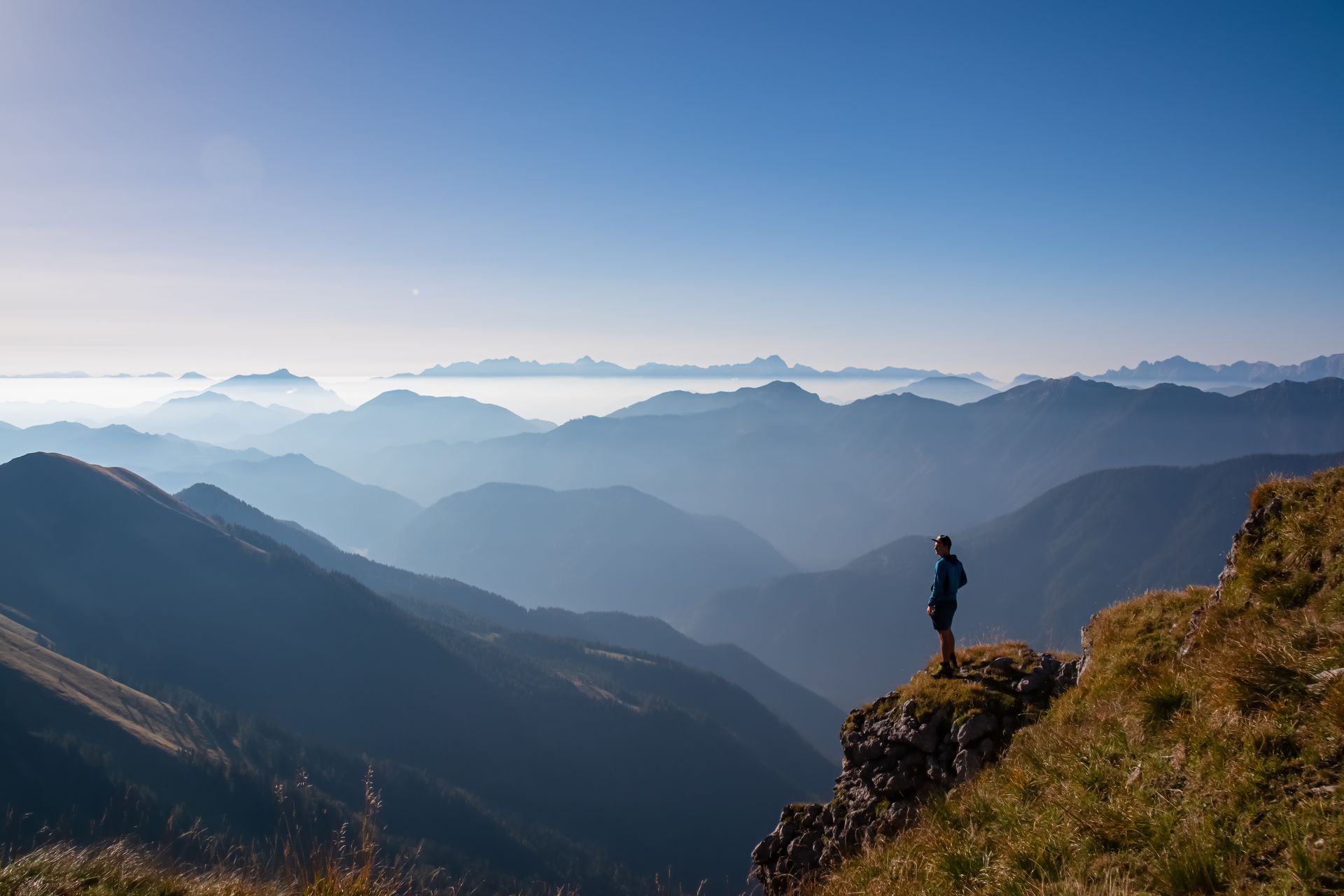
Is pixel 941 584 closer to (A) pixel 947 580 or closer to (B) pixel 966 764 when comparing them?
(A) pixel 947 580

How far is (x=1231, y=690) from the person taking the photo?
7.65m

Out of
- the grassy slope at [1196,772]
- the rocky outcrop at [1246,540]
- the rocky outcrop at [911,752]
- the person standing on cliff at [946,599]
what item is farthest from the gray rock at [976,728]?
the rocky outcrop at [1246,540]

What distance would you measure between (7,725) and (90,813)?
109 ft

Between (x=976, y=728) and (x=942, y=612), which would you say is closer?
(x=976, y=728)

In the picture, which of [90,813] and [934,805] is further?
[90,813]

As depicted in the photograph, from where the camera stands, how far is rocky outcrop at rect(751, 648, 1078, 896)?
12.6 meters

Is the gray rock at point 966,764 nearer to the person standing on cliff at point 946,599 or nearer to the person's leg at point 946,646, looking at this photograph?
the person standing on cliff at point 946,599

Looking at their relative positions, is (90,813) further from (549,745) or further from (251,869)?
(251,869)

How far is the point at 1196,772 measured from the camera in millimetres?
6969

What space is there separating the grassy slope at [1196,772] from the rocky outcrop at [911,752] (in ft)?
5.56

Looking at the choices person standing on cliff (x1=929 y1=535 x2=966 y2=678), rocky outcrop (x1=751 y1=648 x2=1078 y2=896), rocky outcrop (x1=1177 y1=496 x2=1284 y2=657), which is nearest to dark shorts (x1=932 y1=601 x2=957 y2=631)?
person standing on cliff (x1=929 y1=535 x2=966 y2=678)

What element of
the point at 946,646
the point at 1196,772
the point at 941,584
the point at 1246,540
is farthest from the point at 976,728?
the point at 1196,772

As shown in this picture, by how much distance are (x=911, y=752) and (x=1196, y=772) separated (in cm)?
790

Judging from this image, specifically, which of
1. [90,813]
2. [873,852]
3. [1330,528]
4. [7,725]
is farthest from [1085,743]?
[7,725]
